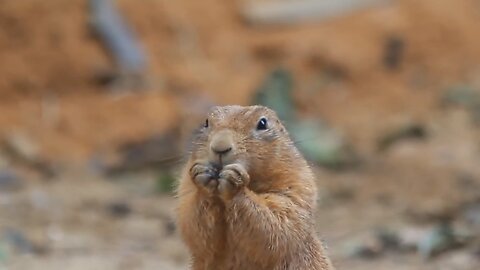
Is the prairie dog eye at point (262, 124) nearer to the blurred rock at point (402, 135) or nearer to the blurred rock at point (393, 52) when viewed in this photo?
the blurred rock at point (402, 135)

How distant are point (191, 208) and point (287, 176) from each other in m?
0.47

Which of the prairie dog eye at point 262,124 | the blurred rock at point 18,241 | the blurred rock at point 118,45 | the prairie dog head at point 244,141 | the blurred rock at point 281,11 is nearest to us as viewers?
the prairie dog head at point 244,141

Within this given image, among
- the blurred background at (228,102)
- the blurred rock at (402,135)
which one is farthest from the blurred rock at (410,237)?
the blurred rock at (402,135)

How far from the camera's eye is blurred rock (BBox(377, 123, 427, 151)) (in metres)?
11.2

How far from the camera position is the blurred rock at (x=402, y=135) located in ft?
36.9

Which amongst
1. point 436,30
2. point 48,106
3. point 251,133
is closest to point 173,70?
point 48,106

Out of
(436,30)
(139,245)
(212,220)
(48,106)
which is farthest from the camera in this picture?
(436,30)

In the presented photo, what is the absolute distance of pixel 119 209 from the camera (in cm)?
930

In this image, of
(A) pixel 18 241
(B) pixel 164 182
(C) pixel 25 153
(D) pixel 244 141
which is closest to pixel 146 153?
(B) pixel 164 182

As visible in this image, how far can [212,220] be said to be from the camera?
4.87 metres

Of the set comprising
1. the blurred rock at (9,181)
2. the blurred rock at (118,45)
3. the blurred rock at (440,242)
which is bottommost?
the blurred rock at (440,242)

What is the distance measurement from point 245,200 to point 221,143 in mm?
269

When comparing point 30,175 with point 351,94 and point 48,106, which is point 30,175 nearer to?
point 48,106

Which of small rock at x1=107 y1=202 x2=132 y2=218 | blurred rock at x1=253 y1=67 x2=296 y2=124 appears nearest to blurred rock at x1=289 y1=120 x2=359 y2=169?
blurred rock at x1=253 y1=67 x2=296 y2=124
